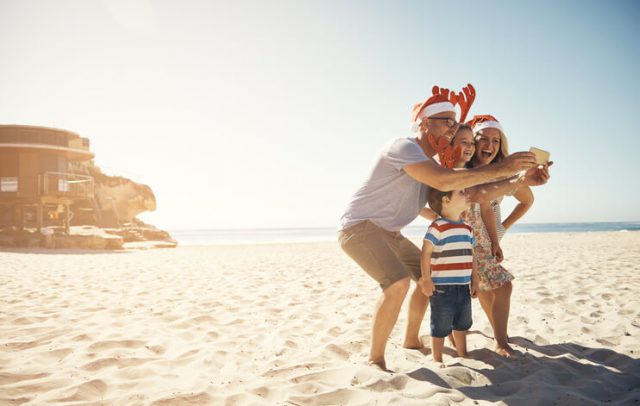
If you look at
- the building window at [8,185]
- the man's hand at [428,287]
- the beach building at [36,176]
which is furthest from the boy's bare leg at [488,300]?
the building window at [8,185]

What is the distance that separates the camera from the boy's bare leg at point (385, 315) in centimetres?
278

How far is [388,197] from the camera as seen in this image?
2.96 m

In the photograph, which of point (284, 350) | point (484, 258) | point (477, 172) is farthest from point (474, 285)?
point (284, 350)

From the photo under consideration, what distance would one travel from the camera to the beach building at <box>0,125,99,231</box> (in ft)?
70.1

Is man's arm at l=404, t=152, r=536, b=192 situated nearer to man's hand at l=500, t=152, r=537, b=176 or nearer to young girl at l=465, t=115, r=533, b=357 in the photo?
man's hand at l=500, t=152, r=537, b=176

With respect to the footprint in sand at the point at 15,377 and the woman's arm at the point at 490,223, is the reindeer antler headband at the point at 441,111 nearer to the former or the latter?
the woman's arm at the point at 490,223

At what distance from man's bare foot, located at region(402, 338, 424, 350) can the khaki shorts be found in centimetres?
62

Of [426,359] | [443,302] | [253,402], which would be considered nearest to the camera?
[253,402]

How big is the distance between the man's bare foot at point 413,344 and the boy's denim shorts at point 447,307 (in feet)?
1.80

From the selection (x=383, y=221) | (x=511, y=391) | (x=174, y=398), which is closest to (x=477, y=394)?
(x=511, y=391)

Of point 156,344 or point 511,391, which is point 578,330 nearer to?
point 511,391

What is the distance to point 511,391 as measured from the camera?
2.41 meters

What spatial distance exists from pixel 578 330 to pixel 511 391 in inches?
74.7

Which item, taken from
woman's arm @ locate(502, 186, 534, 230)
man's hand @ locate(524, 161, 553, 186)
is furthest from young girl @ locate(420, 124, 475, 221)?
woman's arm @ locate(502, 186, 534, 230)
